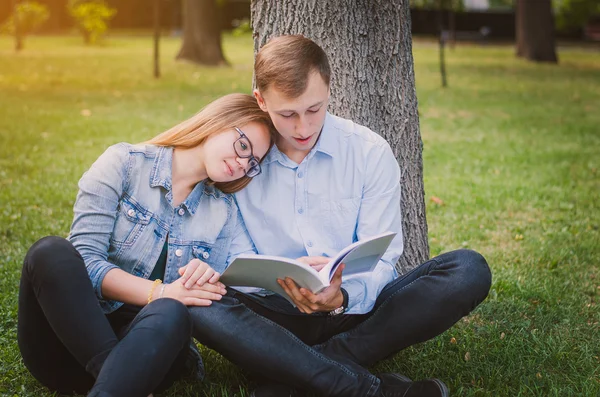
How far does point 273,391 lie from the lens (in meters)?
2.80

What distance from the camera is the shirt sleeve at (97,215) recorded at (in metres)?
2.73

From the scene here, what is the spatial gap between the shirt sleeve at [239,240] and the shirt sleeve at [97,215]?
1.67ft

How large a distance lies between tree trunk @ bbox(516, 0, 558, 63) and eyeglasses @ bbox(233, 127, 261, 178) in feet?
63.0

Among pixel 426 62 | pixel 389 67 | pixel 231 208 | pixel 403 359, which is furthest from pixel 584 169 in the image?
pixel 426 62

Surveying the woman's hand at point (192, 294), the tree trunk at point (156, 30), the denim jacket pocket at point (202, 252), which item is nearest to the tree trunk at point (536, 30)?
the tree trunk at point (156, 30)

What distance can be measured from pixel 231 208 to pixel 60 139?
18.4ft

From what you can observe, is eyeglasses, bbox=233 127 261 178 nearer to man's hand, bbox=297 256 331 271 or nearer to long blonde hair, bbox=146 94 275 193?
long blonde hair, bbox=146 94 275 193

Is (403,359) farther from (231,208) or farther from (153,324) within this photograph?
(153,324)

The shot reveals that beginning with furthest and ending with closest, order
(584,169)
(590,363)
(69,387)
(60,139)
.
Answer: (60,139)
(584,169)
(590,363)
(69,387)

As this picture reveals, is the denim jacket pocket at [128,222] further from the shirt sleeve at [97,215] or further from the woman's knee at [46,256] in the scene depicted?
the woman's knee at [46,256]

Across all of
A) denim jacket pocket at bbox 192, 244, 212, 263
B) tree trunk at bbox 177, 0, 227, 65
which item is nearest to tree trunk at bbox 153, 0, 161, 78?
tree trunk at bbox 177, 0, 227, 65

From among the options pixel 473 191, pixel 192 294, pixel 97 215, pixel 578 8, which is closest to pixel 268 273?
pixel 192 294

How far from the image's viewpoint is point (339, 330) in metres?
3.06

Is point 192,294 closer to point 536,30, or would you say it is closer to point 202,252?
point 202,252
